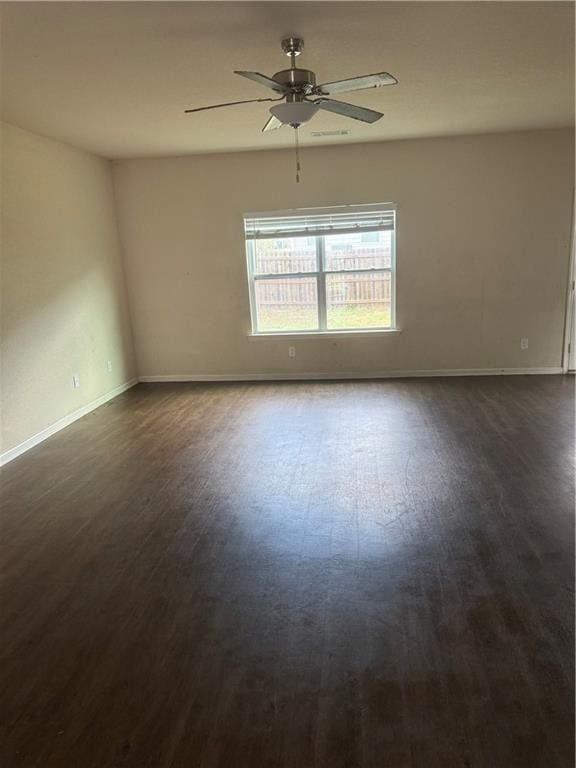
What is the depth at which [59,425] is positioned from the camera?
4.87 meters

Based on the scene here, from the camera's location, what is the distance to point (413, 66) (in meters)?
3.16

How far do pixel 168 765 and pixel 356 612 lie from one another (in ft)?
3.02

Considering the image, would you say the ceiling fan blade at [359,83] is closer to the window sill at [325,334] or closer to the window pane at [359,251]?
the window pane at [359,251]

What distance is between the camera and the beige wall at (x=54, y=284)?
4.21 meters

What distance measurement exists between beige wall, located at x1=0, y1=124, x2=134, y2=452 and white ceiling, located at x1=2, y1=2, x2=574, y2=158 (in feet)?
1.40

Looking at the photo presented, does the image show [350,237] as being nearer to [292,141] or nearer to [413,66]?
[292,141]

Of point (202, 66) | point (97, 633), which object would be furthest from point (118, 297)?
point (97, 633)

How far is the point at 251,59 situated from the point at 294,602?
293 cm

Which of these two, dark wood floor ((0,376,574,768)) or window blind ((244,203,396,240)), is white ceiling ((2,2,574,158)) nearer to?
window blind ((244,203,396,240))

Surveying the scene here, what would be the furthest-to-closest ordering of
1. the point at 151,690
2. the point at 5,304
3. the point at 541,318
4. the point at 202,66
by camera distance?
1. the point at 541,318
2. the point at 5,304
3. the point at 202,66
4. the point at 151,690

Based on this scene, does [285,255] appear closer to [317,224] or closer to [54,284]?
[317,224]

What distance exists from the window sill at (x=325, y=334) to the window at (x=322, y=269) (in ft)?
0.15

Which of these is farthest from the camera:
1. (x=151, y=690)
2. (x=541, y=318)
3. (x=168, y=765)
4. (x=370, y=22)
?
(x=541, y=318)

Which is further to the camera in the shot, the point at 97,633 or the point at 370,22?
the point at 370,22
